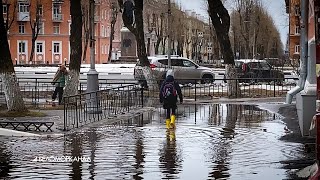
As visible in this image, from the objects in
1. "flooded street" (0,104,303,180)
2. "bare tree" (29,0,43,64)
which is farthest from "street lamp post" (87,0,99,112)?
"bare tree" (29,0,43,64)

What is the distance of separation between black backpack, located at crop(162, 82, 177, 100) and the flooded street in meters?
0.90

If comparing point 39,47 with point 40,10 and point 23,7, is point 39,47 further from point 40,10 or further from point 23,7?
point 40,10

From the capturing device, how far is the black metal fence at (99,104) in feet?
61.5

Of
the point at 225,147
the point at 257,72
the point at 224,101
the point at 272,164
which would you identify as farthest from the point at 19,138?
the point at 257,72

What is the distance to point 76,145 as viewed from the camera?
47.4 ft

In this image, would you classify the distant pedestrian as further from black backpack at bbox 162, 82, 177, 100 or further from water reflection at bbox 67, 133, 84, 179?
water reflection at bbox 67, 133, 84, 179

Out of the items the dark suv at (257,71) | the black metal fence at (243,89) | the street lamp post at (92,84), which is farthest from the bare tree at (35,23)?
the street lamp post at (92,84)

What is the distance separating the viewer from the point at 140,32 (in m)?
35.3

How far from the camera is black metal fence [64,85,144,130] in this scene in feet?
61.5

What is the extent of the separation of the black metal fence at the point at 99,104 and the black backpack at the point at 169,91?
2.47m

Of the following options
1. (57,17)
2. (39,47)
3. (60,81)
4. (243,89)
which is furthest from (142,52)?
(39,47)

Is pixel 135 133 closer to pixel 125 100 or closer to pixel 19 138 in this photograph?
pixel 19 138

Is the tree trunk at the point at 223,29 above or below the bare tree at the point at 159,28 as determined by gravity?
below

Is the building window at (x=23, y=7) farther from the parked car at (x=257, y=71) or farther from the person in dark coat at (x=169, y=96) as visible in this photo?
the person in dark coat at (x=169, y=96)
